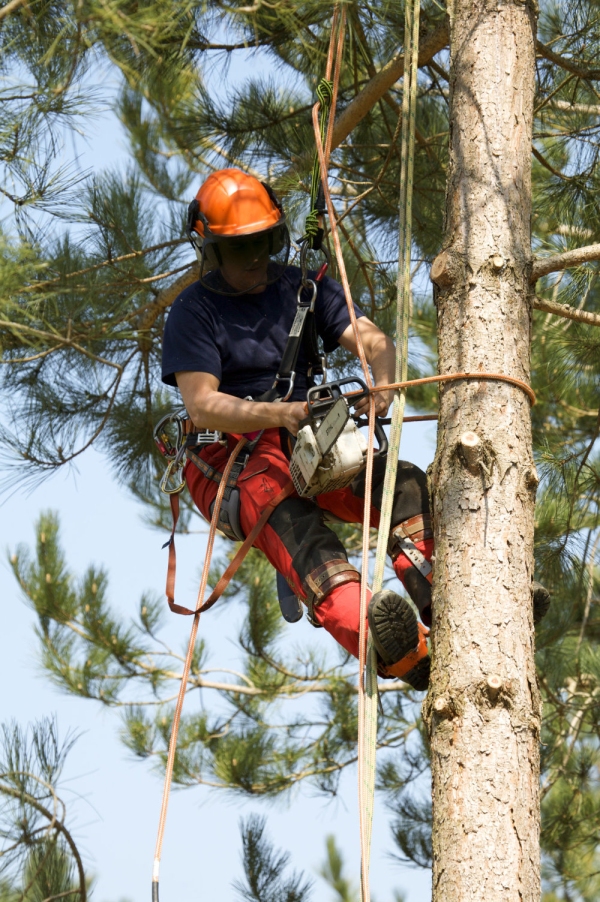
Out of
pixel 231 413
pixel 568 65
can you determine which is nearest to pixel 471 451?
pixel 231 413

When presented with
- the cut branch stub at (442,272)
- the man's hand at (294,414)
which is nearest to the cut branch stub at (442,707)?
the man's hand at (294,414)

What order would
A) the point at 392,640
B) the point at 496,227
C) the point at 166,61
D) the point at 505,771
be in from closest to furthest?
1. the point at 505,771
2. the point at 392,640
3. the point at 496,227
4. the point at 166,61

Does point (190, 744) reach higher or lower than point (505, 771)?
higher

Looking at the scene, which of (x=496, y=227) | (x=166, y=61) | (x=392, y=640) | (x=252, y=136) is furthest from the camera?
(x=252, y=136)

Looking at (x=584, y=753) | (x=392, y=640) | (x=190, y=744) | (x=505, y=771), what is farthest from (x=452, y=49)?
(x=190, y=744)

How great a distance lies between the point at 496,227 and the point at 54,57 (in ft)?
3.54

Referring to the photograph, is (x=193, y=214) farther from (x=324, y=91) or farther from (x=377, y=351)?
(x=377, y=351)

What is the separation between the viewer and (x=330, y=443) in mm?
2275

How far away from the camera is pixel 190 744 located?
238 inches

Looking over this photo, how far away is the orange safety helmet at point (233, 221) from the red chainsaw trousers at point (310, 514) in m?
0.45

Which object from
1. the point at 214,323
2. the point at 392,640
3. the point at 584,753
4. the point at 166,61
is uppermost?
the point at 166,61

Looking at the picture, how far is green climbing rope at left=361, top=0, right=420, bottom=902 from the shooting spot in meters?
2.08

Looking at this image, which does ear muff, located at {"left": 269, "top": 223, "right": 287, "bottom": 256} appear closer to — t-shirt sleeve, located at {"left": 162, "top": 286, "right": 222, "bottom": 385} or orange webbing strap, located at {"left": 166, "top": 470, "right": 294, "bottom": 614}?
t-shirt sleeve, located at {"left": 162, "top": 286, "right": 222, "bottom": 385}

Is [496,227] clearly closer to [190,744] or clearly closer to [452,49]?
[452,49]
